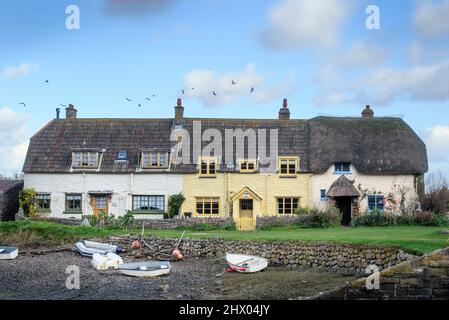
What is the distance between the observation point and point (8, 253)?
3100 cm

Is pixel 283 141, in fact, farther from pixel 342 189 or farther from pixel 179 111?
pixel 179 111

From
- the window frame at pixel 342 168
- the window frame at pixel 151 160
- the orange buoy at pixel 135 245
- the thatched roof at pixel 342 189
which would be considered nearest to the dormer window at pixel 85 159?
the window frame at pixel 151 160

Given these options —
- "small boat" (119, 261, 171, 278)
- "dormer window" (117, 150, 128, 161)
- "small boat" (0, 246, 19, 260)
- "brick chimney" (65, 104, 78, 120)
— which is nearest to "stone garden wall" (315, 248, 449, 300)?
"small boat" (119, 261, 171, 278)

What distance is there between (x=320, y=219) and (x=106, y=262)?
14315mm

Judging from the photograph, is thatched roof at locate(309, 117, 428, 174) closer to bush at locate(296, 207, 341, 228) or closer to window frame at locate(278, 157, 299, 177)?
window frame at locate(278, 157, 299, 177)

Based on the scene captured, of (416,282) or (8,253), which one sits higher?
(416,282)

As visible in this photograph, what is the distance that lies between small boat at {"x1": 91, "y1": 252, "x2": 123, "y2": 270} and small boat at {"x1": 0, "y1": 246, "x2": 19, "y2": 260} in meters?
4.89

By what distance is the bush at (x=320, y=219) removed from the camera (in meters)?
37.6

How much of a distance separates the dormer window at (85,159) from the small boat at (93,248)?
11.3m

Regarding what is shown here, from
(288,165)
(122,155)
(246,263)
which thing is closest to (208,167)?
(288,165)

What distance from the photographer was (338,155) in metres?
42.6

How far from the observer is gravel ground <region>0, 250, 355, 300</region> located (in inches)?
864
